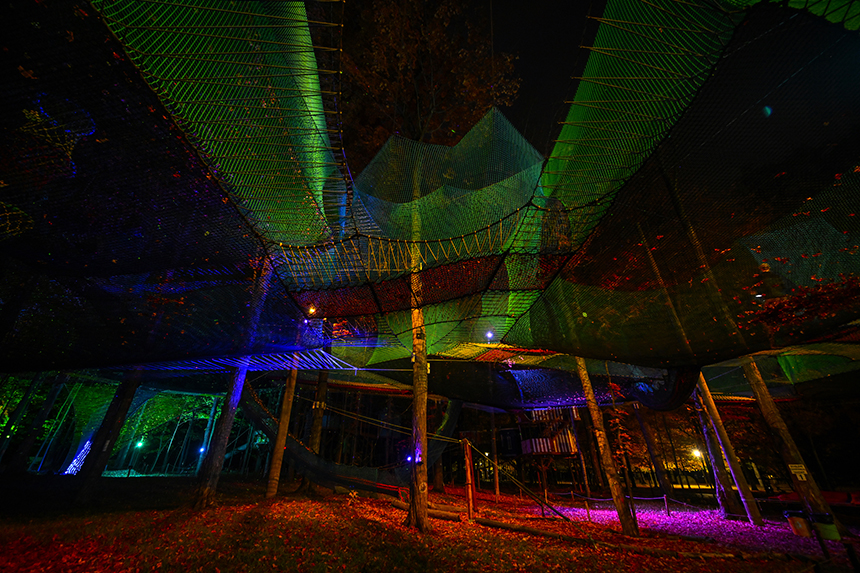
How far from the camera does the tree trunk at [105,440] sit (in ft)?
18.5

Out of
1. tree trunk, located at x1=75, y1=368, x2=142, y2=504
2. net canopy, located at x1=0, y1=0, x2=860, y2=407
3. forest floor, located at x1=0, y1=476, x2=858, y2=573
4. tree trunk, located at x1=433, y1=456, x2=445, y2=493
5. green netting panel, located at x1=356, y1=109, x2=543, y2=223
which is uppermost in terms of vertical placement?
green netting panel, located at x1=356, y1=109, x2=543, y2=223

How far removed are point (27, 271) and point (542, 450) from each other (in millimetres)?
9937

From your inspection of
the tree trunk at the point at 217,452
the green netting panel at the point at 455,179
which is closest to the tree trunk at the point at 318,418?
the tree trunk at the point at 217,452

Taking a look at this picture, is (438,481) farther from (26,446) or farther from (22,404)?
(22,404)

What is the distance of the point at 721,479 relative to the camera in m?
6.89

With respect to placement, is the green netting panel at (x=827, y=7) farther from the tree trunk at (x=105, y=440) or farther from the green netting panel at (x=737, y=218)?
the tree trunk at (x=105, y=440)

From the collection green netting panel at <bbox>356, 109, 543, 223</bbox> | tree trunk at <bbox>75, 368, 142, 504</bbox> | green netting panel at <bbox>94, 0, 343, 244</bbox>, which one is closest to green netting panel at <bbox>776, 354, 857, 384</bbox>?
green netting panel at <bbox>356, 109, 543, 223</bbox>

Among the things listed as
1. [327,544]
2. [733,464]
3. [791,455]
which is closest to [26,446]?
[327,544]

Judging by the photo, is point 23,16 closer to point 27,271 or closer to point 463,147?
point 27,271

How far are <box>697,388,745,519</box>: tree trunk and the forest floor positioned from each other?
3.54ft

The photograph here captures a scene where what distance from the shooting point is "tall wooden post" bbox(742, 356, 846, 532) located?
5531 millimetres

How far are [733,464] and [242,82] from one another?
970 centimetres

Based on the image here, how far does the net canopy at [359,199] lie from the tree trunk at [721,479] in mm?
3148

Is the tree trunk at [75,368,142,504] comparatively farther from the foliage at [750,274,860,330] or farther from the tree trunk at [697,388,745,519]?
the tree trunk at [697,388,745,519]
